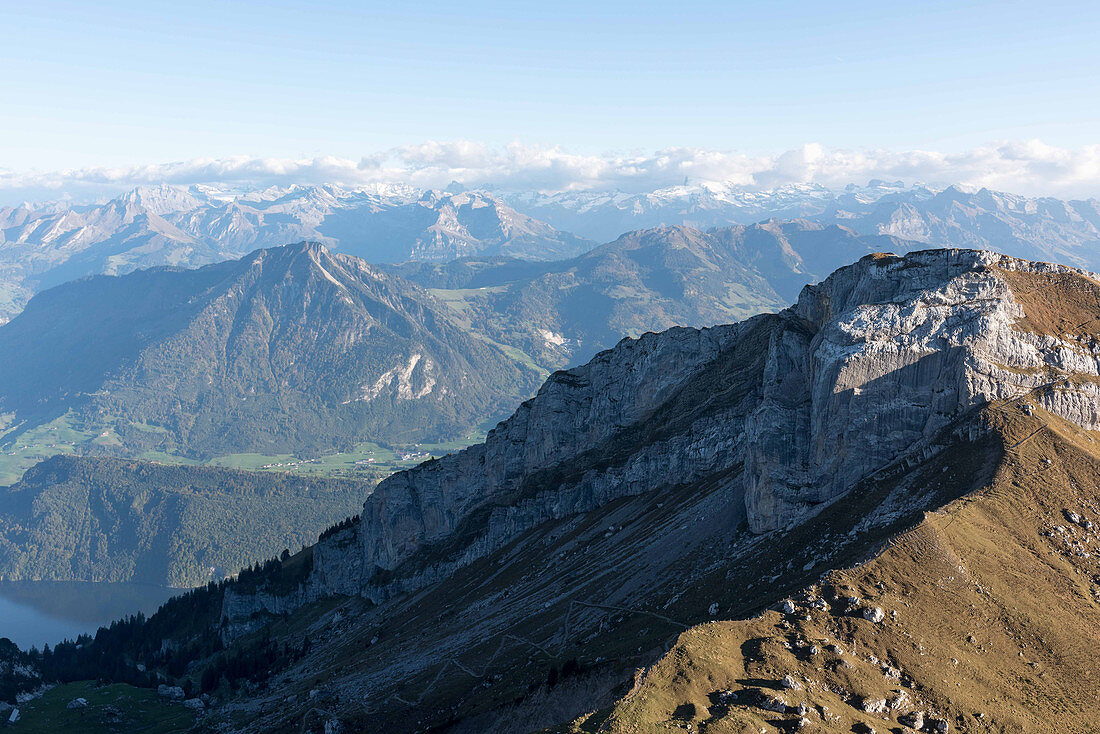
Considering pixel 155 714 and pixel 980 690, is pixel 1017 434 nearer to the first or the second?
pixel 980 690

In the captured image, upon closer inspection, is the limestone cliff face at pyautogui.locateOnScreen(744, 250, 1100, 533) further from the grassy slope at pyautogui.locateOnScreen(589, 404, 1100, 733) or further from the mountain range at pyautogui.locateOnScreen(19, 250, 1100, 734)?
the grassy slope at pyautogui.locateOnScreen(589, 404, 1100, 733)

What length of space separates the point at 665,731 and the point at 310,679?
113 metres

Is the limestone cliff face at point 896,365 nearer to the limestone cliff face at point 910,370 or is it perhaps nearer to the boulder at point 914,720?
the limestone cliff face at point 910,370

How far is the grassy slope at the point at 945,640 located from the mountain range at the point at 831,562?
204 mm

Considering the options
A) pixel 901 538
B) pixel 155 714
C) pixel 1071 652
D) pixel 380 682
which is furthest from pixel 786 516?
pixel 155 714

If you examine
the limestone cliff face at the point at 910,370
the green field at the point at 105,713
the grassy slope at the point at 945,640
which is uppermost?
the limestone cliff face at the point at 910,370

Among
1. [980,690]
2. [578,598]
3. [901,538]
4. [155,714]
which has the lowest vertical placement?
[155,714]

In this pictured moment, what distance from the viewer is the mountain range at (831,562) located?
6388cm

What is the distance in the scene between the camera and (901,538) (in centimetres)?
7650

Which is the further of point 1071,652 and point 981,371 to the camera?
point 981,371

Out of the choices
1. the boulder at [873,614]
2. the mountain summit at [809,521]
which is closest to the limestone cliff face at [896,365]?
the mountain summit at [809,521]

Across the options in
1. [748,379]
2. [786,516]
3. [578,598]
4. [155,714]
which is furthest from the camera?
[155,714]

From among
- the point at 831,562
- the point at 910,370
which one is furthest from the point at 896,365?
the point at 831,562

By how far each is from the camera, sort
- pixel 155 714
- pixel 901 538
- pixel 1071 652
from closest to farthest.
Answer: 1. pixel 1071 652
2. pixel 901 538
3. pixel 155 714
